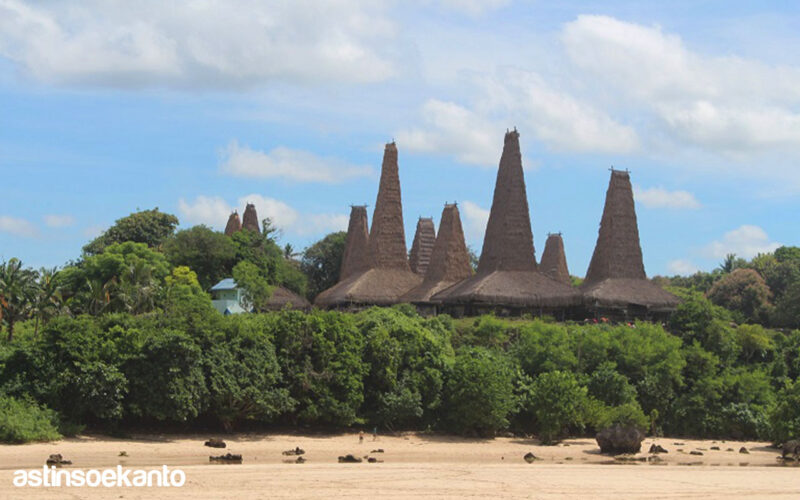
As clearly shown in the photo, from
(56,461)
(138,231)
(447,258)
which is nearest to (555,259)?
(447,258)

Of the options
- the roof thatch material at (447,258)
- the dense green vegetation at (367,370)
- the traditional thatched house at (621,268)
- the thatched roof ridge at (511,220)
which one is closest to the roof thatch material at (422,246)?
the roof thatch material at (447,258)

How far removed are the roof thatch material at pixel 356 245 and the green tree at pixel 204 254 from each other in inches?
253

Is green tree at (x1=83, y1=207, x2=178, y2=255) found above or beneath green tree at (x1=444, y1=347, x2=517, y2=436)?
above

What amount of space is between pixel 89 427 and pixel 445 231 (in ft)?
88.8

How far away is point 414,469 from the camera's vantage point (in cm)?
2442

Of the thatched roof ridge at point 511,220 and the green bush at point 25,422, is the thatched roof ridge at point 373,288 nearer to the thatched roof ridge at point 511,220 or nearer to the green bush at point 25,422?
the thatched roof ridge at point 511,220

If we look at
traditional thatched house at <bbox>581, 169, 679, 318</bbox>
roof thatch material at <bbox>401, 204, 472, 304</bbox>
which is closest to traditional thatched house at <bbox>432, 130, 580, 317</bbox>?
roof thatch material at <bbox>401, 204, 472, 304</bbox>

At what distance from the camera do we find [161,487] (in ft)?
65.8

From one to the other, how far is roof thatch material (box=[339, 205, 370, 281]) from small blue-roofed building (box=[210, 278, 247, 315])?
8109 millimetres

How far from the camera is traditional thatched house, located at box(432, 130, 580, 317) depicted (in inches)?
1860

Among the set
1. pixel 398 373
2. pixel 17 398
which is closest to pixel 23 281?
pixel 17 398

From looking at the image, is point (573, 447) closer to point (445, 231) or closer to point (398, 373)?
point (398, 373)

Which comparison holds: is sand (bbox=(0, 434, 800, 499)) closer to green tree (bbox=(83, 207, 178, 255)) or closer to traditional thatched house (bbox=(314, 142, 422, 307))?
traditional thatched house (bbox=(314, 142, 422, 307))

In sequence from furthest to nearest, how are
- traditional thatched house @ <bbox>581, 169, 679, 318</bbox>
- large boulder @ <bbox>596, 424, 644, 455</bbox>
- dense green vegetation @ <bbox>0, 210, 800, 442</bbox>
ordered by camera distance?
traditional thatched house @ <bbox>581, 169, 679, 318</bbox> < large boulder @ <bbox>596, 424, 644, 455</bbox> < dense green vegetation @ <bbox>0, 210, 800, 442</bbox>
